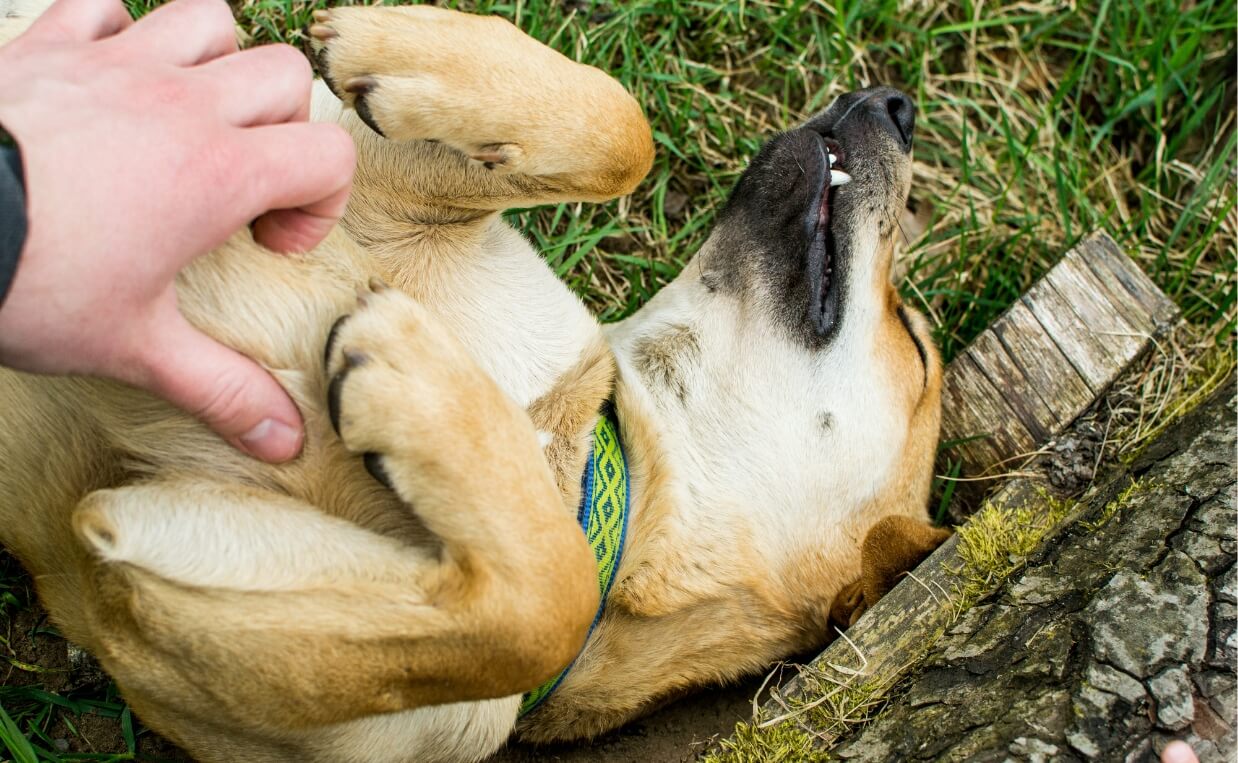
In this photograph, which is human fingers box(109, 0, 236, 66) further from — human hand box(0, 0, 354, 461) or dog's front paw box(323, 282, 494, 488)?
dog's front paw box(323, 282, 494, 488)

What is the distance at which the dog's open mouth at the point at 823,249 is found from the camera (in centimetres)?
282

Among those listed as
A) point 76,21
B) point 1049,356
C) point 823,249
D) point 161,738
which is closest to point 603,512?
point 823,249

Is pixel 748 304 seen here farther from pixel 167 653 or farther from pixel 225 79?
pixel 167 653

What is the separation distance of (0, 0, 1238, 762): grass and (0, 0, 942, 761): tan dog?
93 cm

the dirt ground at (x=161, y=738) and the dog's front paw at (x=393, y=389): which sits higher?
the dog's front paw at (x=393, y=389)

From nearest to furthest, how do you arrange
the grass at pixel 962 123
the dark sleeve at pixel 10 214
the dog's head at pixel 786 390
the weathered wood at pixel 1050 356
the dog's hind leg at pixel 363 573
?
1. the dark sleeve at pixel 10 214
2. the dog's hind leg at pixel 363 573
3. the dog's head at pixel 786 390
4. the weathered wood at pixel 1050 356
5. the grass at pixel 962 123

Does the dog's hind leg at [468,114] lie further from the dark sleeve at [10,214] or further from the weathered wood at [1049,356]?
the weathered wood at [1049,356]

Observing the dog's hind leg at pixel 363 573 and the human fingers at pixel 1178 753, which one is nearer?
the dog's hind leg at pixel 363 573

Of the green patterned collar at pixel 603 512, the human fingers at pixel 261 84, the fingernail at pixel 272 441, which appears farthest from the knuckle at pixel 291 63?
the green patterned collar at pixel 603 512

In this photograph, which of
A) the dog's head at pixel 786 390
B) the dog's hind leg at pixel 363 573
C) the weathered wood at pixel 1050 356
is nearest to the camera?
the dog's hind leg at pixel 363 573

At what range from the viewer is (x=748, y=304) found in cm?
284

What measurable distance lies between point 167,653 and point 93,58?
3.66ft

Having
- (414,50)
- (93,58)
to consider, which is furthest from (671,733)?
(93,58)

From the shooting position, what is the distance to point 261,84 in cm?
190
